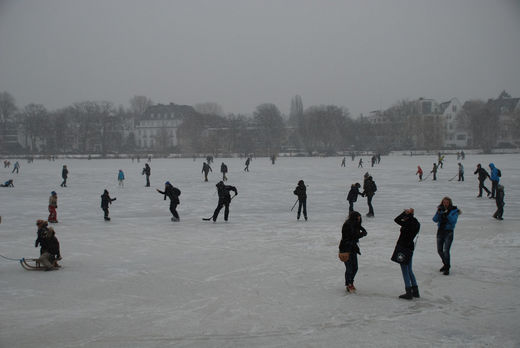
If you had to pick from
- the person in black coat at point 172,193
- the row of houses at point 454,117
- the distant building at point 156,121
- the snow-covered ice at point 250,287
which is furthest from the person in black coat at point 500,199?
the distant building at point 156,121

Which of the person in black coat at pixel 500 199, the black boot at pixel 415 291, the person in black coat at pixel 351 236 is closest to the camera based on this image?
the black boot at pixel 415 291

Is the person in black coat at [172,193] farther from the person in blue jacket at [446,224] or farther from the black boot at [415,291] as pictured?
the black boot at [415,291]

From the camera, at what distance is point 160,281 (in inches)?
306

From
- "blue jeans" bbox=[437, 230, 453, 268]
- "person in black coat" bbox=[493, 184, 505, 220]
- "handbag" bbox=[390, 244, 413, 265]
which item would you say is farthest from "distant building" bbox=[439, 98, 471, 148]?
"handbag" bbox=[390, 244, 413, 265]

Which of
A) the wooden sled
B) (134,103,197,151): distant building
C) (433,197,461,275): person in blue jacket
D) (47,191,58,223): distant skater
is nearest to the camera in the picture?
(433,197,461,275): person in blue jacket

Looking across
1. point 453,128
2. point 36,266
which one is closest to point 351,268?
point 36,266

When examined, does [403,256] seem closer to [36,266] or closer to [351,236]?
[351,236]

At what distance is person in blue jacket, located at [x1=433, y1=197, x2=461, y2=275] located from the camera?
764 centimetres

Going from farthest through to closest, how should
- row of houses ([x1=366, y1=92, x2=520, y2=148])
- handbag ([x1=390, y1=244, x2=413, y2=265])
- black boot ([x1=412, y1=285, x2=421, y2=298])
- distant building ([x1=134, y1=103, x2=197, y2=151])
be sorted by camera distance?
distant building ([x1=134, y1=103, x2=197, y2=151])
row of houses ([x1=366, y1=92, x2=520, y2=148])
black boot ([x1=412, y1=285, x2=421, y2=298])
handbag ([x1=390, y1=244, x2=413, y2=265])

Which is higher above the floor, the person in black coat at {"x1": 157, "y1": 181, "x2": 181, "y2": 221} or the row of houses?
the row of houses

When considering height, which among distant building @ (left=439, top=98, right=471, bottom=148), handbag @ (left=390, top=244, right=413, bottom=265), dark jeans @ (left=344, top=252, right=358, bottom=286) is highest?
distant building @ (left=439, top=98, right=471, bottom=148)

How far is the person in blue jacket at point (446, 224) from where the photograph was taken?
7645 mm

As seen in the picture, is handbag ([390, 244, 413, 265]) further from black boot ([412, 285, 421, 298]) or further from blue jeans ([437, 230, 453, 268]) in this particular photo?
blue jeans ([437, 230, 453, 268])

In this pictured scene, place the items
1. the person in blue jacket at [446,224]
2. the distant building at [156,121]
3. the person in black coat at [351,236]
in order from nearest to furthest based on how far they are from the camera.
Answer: the person in black coat at [351,236], the person in blue jacket at [446,224], the distant building at [156,121]
